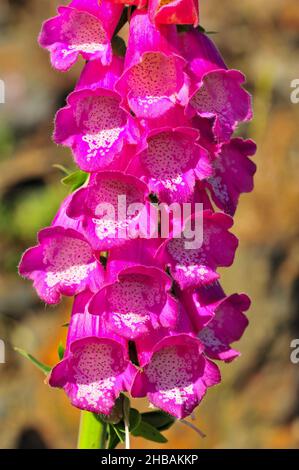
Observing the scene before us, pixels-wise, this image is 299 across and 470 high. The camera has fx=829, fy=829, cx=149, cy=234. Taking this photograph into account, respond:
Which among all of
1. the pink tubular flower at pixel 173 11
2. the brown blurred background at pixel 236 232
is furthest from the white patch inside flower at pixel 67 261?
the brown blurred background at pixel 236 232

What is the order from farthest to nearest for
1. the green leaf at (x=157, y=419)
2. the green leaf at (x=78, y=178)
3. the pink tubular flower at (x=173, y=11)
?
the green leaf at (x=157, y=419) → the green leaf at (x=78, y=178) → the pink tubular flower at (x=173, y=11)

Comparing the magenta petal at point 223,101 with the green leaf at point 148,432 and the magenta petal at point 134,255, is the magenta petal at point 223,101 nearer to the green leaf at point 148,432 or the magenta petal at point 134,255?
the magenta petal at point 134,255

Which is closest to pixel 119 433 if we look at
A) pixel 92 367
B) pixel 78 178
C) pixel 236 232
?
pixel 92 367

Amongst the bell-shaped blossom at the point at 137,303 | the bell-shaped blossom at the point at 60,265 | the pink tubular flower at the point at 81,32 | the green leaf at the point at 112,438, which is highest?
the pink tubular flower at the point at 81,32

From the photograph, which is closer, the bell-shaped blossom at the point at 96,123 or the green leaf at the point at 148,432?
the bell-shaped blossom at the point at 96,123

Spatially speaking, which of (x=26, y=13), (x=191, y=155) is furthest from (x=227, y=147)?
(x=26, y=13)

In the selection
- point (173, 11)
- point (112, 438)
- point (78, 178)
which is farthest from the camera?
point (112, 438)

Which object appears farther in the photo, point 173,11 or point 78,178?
point 78,178

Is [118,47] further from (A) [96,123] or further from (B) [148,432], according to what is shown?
(B) [148,432]
